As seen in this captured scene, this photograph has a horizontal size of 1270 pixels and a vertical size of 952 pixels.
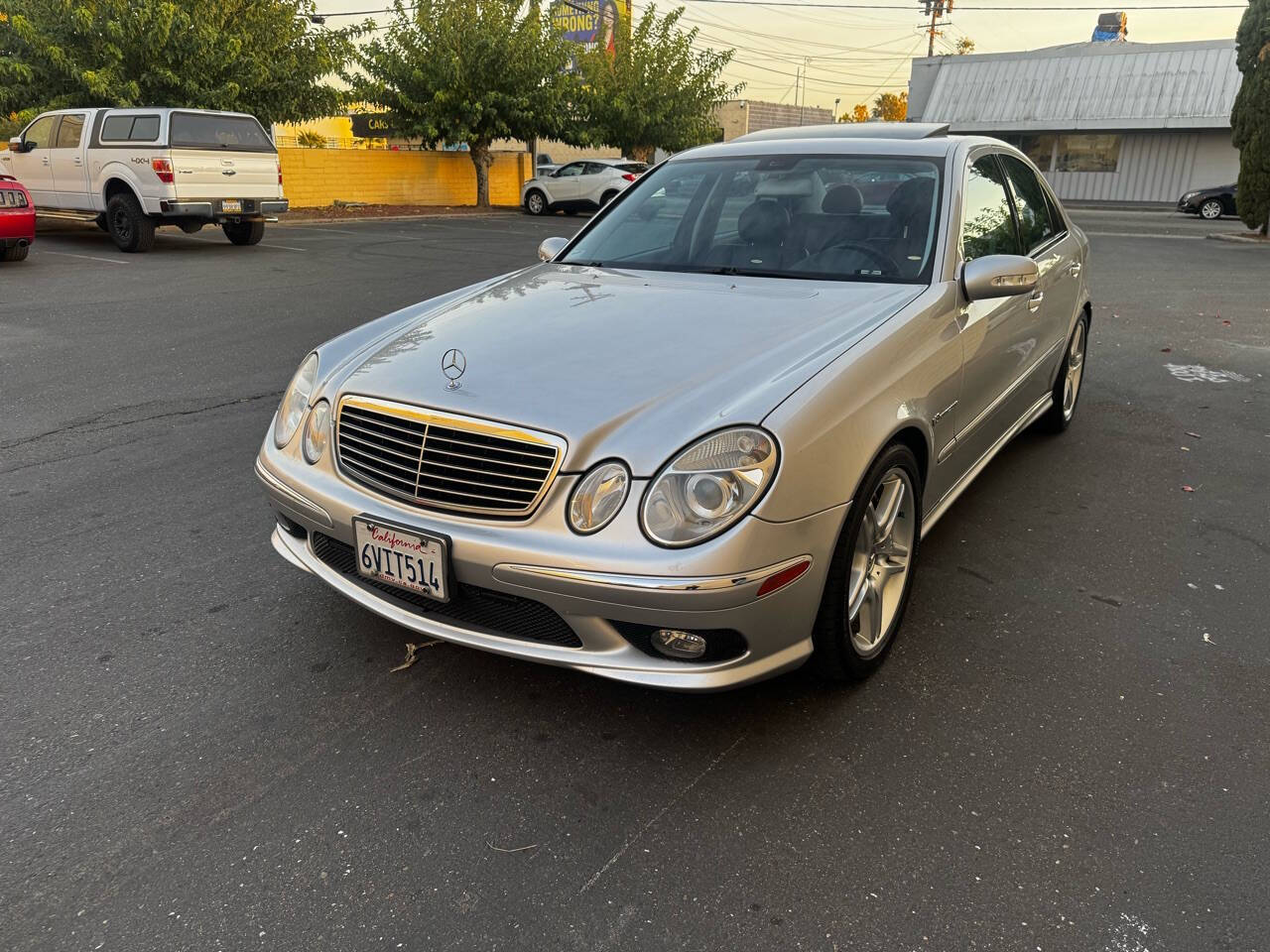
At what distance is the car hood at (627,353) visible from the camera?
243 cm

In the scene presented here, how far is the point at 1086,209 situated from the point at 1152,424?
3156 centimetres

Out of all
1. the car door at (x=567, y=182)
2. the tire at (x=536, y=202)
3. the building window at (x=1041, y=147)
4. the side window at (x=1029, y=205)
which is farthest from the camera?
the building window at (x=1041, y=147)

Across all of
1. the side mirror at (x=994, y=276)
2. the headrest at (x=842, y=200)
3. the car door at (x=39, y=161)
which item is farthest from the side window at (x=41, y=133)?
the side mirror at (x=994, y=276)

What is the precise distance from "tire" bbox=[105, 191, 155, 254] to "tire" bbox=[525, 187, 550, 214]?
14423 mm

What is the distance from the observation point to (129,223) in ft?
Result: 43.8

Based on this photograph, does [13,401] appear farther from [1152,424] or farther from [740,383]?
[1152,424]

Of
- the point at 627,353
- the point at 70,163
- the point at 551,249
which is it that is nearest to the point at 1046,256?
the point at 551,249

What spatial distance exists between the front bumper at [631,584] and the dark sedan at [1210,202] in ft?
99.5

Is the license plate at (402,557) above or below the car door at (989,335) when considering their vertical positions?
below

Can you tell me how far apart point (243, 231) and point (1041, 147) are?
3339 centimetres

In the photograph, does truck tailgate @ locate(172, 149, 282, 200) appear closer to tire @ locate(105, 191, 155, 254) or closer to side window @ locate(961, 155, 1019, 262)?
tire @ locate(105, 191, 155, 254)

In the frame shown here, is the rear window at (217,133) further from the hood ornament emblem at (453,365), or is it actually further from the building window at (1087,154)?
the building window at (1087,154)

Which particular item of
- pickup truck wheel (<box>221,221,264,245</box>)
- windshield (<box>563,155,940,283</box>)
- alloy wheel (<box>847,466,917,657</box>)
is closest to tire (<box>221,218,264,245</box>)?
pickup truck wheel (<box>221,221,264,245</box>)

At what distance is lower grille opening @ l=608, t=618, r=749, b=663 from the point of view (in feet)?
7.65
